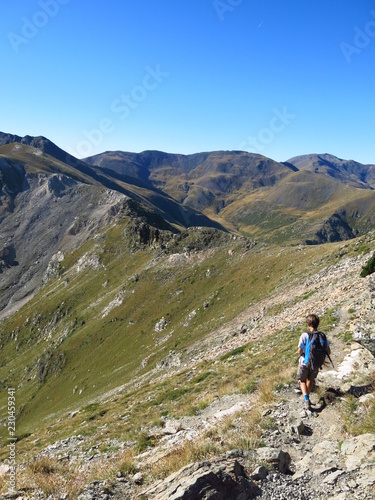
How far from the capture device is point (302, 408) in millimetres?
12531

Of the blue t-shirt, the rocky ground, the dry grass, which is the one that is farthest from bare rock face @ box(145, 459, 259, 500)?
the blue t-shirt

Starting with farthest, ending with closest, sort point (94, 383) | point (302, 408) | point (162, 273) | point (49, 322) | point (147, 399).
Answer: point (49, 322) < point (162, 273) < point (94, 383) < point (147, 399) < point (302, 408)

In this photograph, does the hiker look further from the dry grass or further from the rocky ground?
the dry grass

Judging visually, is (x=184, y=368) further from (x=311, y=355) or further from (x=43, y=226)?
(x=43, y=226)

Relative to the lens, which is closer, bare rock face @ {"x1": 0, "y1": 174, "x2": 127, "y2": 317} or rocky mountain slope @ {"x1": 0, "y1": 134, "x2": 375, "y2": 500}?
rocky mountain slope @ {"x1": 0, "y1": 134, "x2": 375, "y2": 500}

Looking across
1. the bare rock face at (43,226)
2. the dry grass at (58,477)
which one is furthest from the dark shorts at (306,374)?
the bare rock face at (43,226)

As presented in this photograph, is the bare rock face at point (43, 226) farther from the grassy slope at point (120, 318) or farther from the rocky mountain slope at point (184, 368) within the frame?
the grassy slope at point (120, 318)

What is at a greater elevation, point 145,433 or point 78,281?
Answer: point 78,281

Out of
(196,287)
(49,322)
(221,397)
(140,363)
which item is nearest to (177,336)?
(140,363)

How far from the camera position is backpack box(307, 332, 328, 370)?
12.6 metres

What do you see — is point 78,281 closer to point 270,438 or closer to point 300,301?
point 300,301

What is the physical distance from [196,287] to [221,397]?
49.5 meters

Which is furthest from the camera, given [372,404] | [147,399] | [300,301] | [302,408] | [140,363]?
[140,363]

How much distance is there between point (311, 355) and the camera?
1267cm
